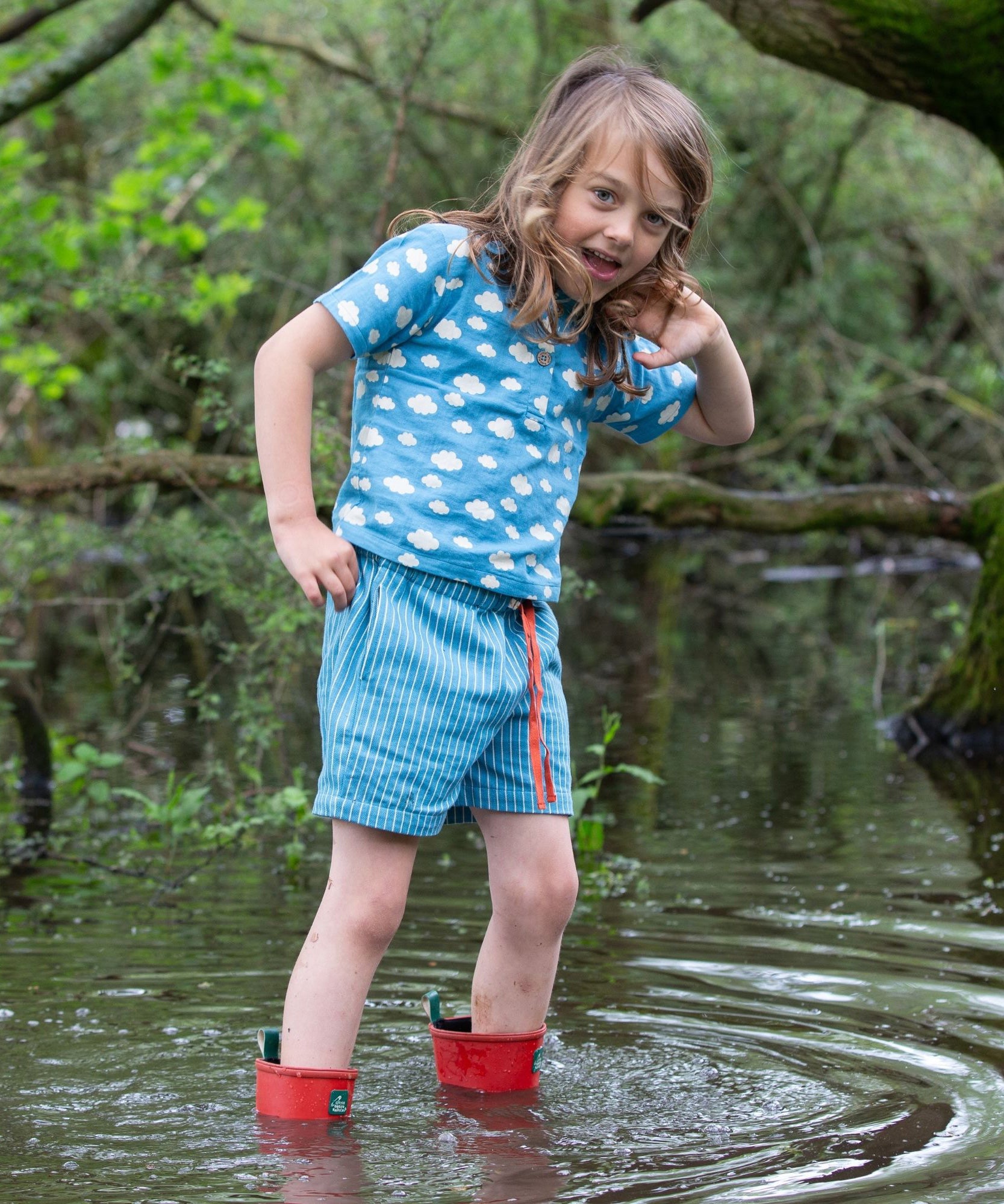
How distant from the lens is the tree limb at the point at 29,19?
5738mm

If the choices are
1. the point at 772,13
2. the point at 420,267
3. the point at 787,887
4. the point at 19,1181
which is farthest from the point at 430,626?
the point at 772,13

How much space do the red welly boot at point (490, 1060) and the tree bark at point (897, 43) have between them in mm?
2992

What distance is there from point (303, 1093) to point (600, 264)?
1.26 m

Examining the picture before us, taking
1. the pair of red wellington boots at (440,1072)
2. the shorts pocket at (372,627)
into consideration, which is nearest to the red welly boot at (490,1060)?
the pair of red wellington boots at (440,1072)

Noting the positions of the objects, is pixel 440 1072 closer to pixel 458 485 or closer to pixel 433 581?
pixel 433 581

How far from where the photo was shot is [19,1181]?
1.84 meters

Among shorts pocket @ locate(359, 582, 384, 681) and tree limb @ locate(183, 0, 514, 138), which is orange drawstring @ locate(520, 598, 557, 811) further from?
tree limb @ locate(183, 0, 514, 138)

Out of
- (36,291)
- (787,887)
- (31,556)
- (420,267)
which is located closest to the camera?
(420,267)

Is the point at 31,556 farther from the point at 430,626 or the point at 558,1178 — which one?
the point at 558,1178

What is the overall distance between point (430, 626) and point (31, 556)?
276 cm

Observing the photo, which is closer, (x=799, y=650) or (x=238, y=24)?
(x=799, y=650)

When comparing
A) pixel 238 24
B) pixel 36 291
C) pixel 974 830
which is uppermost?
pixel 238 24

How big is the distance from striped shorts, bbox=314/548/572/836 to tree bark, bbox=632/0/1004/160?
8.60ft

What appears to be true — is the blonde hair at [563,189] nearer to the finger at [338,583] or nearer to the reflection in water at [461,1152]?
the finger at [338,583]
